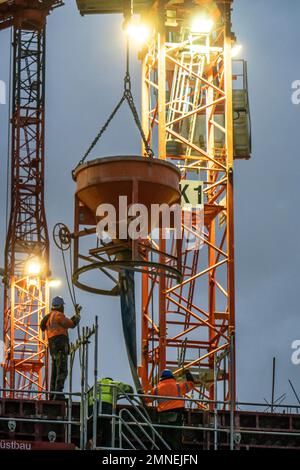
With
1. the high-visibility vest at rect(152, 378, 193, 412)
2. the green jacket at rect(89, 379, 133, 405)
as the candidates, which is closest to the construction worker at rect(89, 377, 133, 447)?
the green jacket at rect(89, 379, 133, 405)

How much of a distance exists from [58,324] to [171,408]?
11.6ft

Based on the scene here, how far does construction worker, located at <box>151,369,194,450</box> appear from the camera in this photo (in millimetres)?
32281

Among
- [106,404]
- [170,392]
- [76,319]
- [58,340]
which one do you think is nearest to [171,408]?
[170,392]

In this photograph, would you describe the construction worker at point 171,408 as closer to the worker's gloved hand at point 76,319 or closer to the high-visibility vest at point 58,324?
the worker's gloved hand at point 76,319

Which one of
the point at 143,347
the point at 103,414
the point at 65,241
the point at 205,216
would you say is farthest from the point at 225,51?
the point at 103,414

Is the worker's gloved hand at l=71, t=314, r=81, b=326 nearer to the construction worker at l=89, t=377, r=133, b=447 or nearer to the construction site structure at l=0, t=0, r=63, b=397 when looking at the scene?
the construction worker at l=89, t=377, r=133, b=447

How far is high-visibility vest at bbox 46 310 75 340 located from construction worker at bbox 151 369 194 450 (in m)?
2.69

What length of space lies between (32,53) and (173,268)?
5366 centimetres

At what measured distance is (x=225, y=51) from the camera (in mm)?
50531

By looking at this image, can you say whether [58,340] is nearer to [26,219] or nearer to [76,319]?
[76,319]

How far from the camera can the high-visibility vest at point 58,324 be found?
34125mm

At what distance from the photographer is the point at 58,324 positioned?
34250 millimetres

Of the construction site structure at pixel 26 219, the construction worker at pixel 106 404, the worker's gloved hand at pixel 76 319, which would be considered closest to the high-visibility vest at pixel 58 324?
the worker's gloved hand at pixel 76 319
